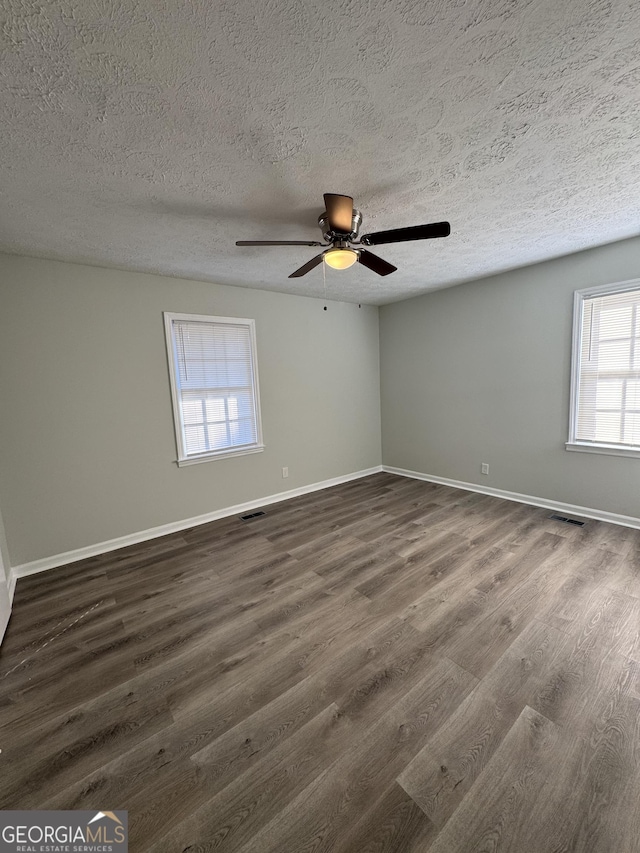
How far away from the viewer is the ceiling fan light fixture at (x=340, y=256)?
6.48 feet

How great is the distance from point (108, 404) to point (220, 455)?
4.01 feet

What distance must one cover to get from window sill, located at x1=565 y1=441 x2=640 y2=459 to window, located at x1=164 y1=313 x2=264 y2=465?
3434mm

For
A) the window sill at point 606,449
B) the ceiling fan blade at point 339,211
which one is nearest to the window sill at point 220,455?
the ceiling fan blade at point 339,211

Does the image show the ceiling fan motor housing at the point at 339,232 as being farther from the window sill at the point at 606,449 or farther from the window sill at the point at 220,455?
the window sill at the point at 606,449

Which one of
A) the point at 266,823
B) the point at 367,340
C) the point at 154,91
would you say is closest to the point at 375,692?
the point at 266,823

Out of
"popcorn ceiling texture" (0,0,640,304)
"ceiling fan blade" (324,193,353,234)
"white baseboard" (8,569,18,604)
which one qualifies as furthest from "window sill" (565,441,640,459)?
"white baseboard" (8,569,18,604)

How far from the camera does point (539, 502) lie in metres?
3.80

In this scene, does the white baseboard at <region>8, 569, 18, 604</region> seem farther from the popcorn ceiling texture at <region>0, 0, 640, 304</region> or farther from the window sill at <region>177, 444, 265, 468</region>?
the popcorn ceiling texture at <region>0, 0, 640, 304</region>

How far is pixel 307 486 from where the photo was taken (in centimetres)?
467

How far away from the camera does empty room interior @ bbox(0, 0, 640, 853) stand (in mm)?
1152

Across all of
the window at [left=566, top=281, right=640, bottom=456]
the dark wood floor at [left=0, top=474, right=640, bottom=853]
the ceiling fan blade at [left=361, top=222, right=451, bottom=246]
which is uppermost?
the ceiling fan blade at [left=361, top=222, right=451, bottom=246]

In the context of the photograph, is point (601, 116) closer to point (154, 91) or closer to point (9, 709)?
point (154, 91)

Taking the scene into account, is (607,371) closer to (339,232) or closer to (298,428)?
(339,232)

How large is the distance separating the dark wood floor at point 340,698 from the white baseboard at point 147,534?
0.44 ft
